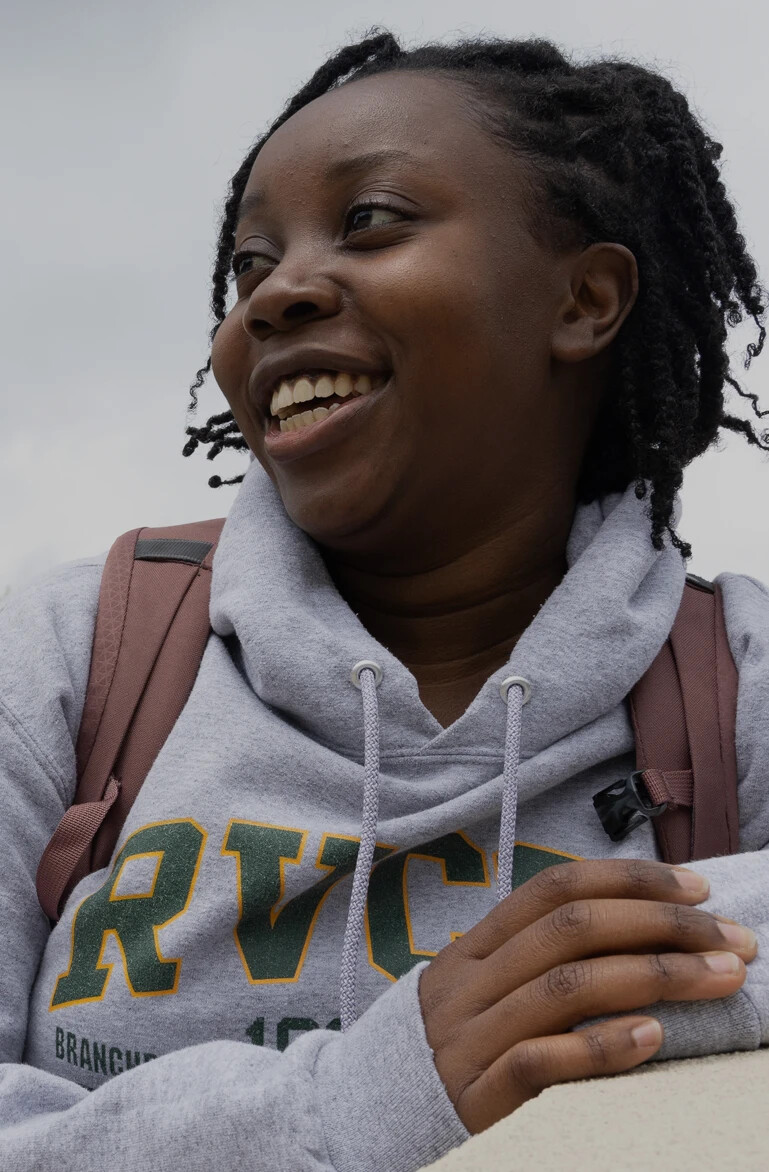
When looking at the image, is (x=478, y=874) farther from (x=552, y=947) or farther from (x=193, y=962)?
(x=552, y=947)

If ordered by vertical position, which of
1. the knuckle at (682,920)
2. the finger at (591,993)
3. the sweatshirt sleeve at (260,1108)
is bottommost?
the sweatshirt sleeve at (260,1108)

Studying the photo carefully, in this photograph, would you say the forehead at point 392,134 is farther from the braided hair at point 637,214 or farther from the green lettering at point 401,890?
the green lettering at point 401,890

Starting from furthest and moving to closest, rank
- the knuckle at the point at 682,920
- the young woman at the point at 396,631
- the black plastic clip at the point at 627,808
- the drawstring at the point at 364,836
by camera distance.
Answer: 1. the black plastic clip at the point at 627,808
2. the drawstring at the point at 364,836
3. the young woman at the point at 396,631
4. the knuckle at the point at 682,920

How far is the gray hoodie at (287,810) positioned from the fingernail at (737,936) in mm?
149

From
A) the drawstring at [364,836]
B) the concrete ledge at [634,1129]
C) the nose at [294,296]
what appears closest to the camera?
the concrete ledge at [634,1129]

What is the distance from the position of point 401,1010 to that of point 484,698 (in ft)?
2.26

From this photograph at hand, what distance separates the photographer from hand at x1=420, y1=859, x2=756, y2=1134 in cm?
132

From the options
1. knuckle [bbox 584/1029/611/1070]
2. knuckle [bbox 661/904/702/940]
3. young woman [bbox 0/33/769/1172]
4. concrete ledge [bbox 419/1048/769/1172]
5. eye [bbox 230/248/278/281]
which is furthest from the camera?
eye [bbox 230/248/278/281]

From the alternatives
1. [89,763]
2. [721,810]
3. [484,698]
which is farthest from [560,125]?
[89,763]

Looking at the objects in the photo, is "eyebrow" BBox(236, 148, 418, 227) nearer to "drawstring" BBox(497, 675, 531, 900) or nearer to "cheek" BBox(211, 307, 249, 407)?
"cheek" BBox(211, 307, 249, 407)

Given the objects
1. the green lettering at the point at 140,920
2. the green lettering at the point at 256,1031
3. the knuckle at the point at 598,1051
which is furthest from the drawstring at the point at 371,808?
the knuckle at the point at 598,1051

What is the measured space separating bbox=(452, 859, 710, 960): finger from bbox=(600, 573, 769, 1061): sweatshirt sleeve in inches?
3.3

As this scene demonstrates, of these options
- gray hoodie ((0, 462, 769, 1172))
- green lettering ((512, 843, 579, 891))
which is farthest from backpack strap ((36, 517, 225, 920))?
green lettering ((512, 843, 579, 891))

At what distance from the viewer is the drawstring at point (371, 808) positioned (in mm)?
1856
